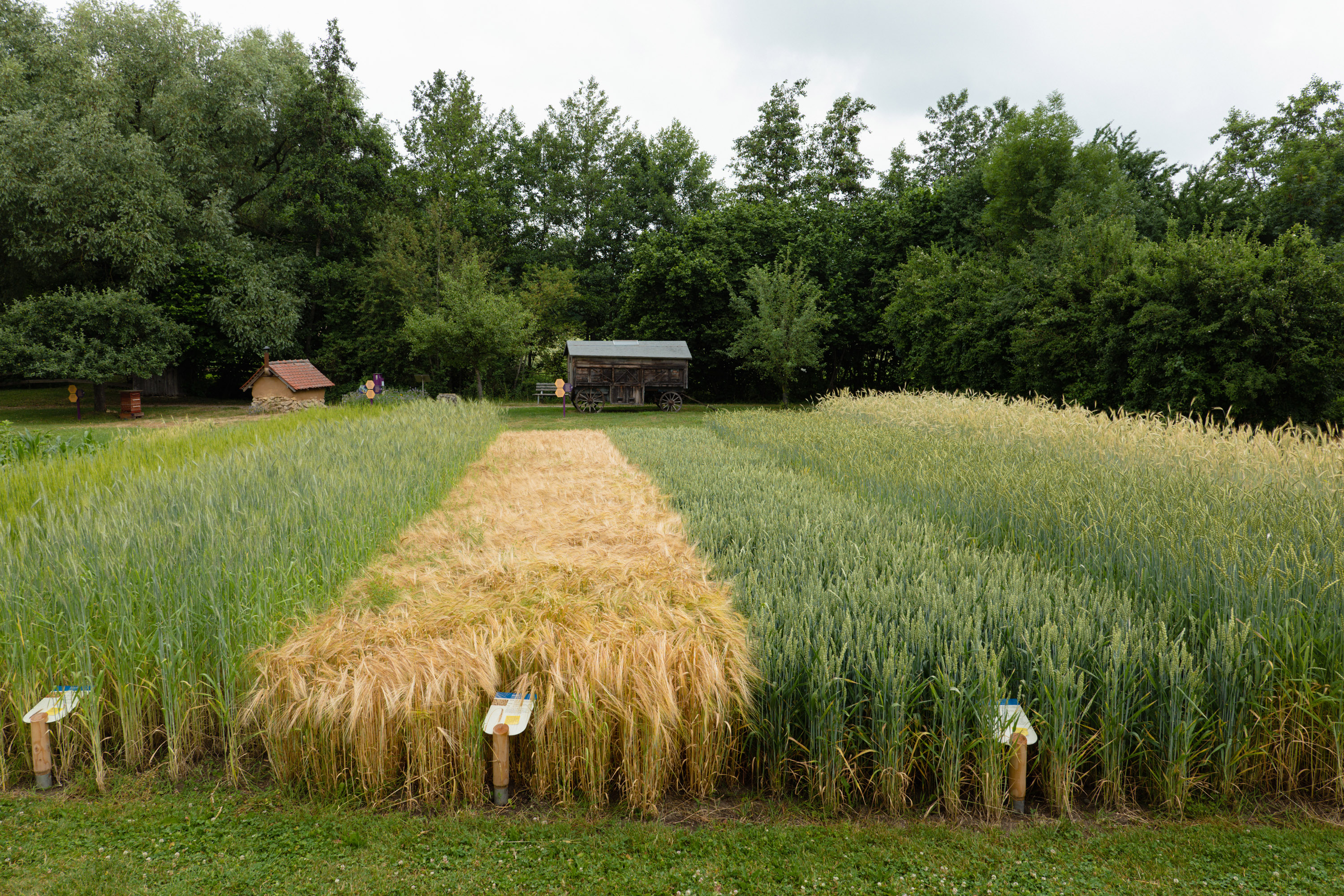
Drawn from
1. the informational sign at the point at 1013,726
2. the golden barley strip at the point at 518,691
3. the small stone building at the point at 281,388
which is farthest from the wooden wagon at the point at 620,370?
the informational sign at the point at 1013,726

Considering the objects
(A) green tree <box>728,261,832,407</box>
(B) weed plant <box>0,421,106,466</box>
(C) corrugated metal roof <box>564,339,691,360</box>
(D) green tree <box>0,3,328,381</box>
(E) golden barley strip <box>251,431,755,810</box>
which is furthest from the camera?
(A) green tree <box>728,261,832,407</box>

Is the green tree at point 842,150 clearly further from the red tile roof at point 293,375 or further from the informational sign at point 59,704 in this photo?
the informational sign at point 59,704

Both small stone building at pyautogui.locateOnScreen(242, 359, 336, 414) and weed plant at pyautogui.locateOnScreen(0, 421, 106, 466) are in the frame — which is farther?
small stone building at pyautogui.locateOnScreen(242, 359, 336, 414)

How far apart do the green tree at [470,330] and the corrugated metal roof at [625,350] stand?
153 cm

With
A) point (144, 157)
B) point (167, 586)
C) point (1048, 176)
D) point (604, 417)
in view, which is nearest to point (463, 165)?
point (144, 157)

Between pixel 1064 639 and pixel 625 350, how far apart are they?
61.4ft

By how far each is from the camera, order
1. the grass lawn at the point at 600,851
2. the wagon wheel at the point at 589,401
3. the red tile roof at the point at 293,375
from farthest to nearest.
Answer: the wagon wheel at the point at 589,401
the red tile roof at the point at 293,375
the grass lawn at the point at 600,851

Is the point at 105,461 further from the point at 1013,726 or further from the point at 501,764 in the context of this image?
the point at 1013,726

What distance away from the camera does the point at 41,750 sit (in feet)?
8.11

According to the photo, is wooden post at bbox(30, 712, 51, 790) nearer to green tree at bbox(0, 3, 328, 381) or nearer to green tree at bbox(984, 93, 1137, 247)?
green tree at bbox(984, 93, 1137, 247)

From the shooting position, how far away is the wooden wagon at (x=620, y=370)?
20.6 meters

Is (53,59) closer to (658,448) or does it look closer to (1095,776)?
(658,448)

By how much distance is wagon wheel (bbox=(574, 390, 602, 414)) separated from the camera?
20.7 meters

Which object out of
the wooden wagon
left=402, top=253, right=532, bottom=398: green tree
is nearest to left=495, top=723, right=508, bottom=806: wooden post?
left=402, top=253, right=532, bottom=398: green tree
